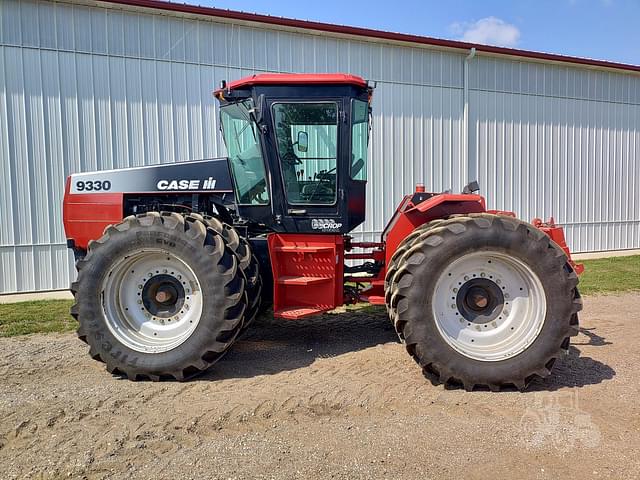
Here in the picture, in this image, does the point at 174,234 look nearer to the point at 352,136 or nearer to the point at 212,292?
the point at 212,292

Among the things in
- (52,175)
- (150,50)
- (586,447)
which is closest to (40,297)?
(52,175)

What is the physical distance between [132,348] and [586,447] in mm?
3581

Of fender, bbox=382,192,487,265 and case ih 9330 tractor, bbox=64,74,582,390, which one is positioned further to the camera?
fender, bbox=382,192,487,265

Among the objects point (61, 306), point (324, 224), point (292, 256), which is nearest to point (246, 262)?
point (292, 256)

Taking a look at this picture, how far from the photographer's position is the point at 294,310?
4.70 m

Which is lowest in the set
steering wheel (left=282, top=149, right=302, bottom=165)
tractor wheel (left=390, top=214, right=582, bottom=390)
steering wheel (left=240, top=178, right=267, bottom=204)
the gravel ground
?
the gravel ground

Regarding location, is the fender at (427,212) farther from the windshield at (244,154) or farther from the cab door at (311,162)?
the windshield at (244,154)

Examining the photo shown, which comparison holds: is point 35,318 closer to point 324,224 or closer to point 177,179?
point 177,179

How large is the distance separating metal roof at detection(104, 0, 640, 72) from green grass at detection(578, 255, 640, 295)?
5.06 m

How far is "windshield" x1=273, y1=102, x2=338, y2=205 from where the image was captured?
4645mm

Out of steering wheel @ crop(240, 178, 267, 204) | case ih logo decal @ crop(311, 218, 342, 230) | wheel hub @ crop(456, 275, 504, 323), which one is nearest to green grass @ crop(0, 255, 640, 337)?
case ih logo decal @ crop(311, 218, 342, 230)

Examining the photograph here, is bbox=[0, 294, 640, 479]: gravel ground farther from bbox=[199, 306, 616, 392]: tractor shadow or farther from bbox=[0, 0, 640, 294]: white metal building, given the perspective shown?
bbox=[0, 0, 640, 294]: white metal building

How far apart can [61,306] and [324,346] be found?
4710mm

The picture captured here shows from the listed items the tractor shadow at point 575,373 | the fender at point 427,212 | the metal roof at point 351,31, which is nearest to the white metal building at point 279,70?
the metal roof at point 351,31
